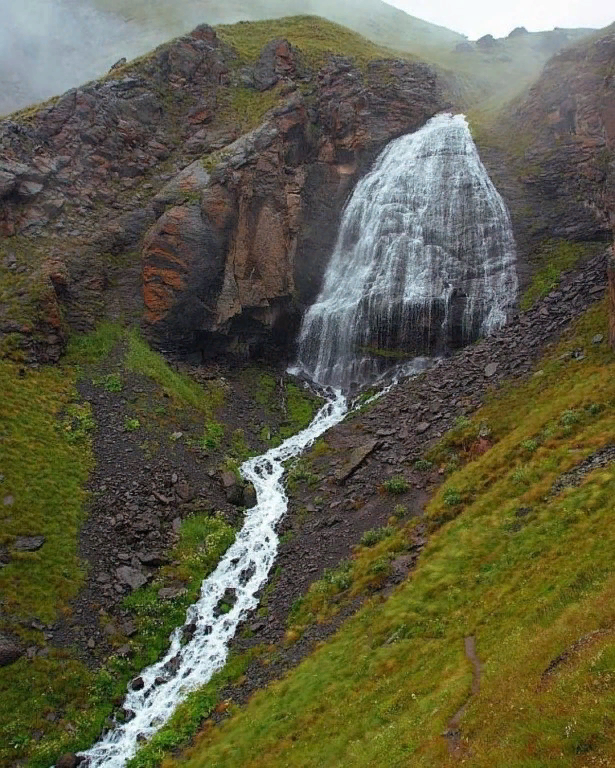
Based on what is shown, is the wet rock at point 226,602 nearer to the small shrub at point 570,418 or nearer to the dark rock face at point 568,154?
the small shrub at point 570,418

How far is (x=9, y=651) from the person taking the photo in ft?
68.6

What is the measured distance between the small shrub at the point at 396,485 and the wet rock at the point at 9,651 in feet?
55.3

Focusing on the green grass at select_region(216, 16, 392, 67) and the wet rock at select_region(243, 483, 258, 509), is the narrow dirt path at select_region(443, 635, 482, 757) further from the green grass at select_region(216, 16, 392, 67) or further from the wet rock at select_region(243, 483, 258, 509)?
the green grass at select_region(216, 16, 392, 67)

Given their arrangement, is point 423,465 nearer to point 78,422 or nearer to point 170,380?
point 170,380

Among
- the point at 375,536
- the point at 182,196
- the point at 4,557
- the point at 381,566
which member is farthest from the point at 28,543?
the point at 182,196

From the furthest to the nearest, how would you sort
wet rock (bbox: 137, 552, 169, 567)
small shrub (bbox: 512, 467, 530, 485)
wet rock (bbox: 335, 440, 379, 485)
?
wet rock (bbox: 335, 440, 379, 485), wet rock (bbox: 137, 552, 169, 567), small shrub (bbox: 512, 467, 530, 485)

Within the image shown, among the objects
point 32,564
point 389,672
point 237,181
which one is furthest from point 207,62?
point 389,672

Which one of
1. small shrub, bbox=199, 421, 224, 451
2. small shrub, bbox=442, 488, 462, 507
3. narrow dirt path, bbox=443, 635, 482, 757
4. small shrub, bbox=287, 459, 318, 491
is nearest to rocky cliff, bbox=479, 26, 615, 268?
small shrub, bbox=442, 488, 462, 507

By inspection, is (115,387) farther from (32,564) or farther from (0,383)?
(32,564)

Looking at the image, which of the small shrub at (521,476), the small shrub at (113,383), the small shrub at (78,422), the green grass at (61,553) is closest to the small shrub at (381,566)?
the small shrub at (521,476)

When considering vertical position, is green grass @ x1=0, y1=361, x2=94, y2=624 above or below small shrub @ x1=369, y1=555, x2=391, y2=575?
above

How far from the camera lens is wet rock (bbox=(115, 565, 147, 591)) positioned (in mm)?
24938

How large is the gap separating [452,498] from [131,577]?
577 inches

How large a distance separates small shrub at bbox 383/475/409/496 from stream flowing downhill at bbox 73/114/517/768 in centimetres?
596
